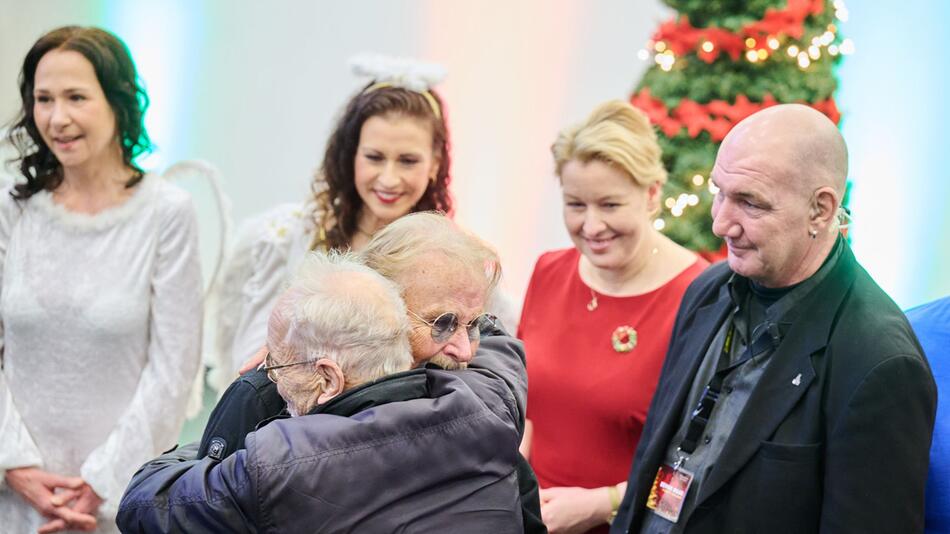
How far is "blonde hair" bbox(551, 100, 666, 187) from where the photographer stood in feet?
8.87

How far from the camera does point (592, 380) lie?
2.74 m

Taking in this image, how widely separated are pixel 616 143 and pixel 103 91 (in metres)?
1.40

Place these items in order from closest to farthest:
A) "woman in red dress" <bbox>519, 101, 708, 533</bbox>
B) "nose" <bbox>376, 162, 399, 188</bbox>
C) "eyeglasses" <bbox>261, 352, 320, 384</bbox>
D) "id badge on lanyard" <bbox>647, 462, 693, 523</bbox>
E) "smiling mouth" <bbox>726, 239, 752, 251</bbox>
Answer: "eyeglasses" <bbox>261, 352, 320, 384</bbox> → "smiling mouth" <bbox>726, 239, 752, 251</bbox> → "id badge on lanyard" <bbox>647, 462, 693, 523</bbox> → "woman in red dress" <bbox>519, 101, 708, 533</bbox> → "nose" <bbox>376, 162, 399, 188</bbox>

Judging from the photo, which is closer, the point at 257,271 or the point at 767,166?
the point at 767,166

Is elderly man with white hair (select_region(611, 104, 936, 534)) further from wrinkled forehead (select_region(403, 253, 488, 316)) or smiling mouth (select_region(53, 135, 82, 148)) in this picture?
smiling mouth (select_region(53, 135, 82, 148))

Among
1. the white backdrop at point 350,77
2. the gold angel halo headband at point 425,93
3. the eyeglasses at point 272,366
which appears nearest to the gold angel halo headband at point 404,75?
the gold angel halo headband at point 425,93

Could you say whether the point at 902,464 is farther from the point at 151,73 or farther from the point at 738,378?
the point at 151,73

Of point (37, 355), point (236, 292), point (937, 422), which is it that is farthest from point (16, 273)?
point (937, 422)

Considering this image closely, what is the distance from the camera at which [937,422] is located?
212 cm

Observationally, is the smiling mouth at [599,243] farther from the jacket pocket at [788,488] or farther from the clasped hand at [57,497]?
the clasped hand at [57,497]

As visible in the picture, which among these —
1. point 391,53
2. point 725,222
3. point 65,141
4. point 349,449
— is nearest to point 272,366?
point 349,449

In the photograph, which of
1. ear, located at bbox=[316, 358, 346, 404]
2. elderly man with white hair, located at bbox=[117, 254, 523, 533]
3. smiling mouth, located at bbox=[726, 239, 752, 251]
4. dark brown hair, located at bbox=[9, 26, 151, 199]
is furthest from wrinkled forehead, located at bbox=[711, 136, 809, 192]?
dark brown hair, located at bbox=[9, 26, 151, 199]

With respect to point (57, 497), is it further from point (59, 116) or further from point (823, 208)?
point (823, 208)

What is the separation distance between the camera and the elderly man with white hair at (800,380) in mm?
1851
